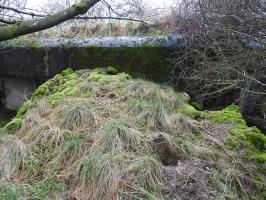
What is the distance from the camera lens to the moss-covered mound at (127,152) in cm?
263

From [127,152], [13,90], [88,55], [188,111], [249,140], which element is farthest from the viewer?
[13,90]

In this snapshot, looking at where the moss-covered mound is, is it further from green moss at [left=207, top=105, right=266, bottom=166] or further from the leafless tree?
the leafless tree

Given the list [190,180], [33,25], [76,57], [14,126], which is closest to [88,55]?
[76,57]


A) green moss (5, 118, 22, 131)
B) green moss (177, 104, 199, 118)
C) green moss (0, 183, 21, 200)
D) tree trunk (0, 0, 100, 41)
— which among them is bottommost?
green moss (5, 118, 22, 131)

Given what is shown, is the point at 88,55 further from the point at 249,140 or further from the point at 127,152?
the point at 127,152

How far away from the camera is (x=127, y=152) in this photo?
2992 millimetres

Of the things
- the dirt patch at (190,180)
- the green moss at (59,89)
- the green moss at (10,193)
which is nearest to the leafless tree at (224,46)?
the green moss at (59,89)

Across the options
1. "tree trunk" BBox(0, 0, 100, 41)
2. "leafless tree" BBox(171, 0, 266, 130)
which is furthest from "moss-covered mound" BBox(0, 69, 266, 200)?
"leafless tree" BBox(171, 0, 266, 130)

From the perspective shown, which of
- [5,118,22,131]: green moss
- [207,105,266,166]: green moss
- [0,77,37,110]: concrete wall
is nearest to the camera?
[207,105,266,166]: green moss

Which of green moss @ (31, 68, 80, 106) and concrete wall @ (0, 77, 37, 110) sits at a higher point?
green moss @ (31, 68, 80, 106)

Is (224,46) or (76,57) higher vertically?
(224,46)

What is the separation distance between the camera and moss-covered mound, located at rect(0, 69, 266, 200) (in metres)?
2.63

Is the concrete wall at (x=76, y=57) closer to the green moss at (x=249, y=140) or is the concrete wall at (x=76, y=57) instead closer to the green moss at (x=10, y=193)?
the green moss at (x=249, y=140)

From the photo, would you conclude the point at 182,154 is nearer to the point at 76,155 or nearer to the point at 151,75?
the point at 76,155
